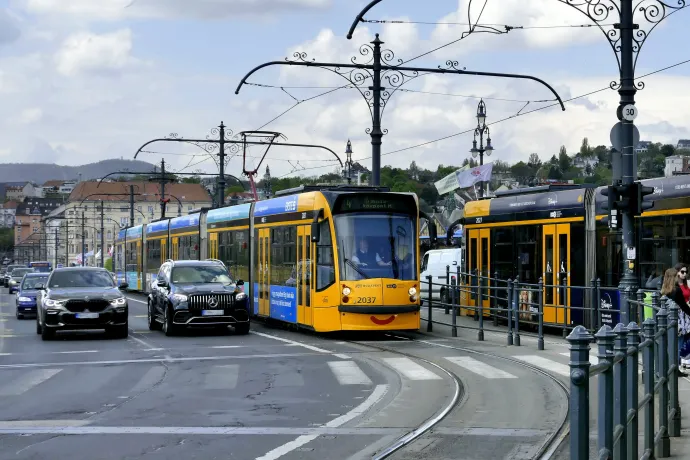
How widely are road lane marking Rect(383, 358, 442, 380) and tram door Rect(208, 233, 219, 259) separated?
16.2 m

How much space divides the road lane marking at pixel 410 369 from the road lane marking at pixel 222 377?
2422mm

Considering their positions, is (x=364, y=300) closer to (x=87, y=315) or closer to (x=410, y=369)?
(x=410, y=369)

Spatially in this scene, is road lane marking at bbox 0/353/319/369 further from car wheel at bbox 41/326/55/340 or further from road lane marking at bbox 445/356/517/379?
car wheel at bbox 41/326/55/340

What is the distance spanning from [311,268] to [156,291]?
4.79 meters

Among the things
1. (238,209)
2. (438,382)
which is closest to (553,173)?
(238,209)

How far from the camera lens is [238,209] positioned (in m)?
32.0

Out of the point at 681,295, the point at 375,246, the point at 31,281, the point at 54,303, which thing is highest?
the point at 375,246

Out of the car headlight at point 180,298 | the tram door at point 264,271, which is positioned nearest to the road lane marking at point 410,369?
the car headlight at point 180,298

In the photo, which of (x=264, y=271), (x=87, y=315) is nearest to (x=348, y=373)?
(x=87, y=315)

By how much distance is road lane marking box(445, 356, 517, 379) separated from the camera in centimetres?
1659

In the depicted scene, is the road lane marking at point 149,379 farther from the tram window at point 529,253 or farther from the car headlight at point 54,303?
the tram window at point 529,253

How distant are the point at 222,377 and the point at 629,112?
25.5 ft

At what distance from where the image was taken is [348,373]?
17.1 meters

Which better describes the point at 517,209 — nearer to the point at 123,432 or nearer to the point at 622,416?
the point at 123,432
